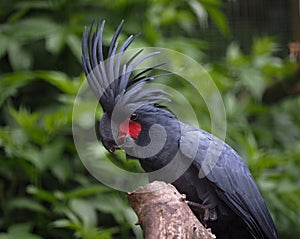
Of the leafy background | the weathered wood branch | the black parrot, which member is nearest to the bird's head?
the black parrot

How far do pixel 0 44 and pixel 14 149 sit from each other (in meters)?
0.49

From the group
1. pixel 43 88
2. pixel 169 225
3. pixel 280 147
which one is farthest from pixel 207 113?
→ pixel 169 225

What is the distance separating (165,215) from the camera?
A: 1268mm

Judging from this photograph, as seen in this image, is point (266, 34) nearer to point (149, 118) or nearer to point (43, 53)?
point (43, 53)

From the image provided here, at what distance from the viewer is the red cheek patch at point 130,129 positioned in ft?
4.62

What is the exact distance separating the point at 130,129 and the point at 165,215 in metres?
0.25

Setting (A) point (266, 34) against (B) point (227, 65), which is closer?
(B) point (227, 65)

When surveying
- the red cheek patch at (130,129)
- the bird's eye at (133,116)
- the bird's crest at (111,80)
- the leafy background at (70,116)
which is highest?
the bird's crest at (111,80)

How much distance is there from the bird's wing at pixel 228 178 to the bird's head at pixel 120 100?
8 centimetres

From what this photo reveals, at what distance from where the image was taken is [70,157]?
233 centimetres

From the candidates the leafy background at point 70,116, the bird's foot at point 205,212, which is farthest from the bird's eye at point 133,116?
the leafy background at point 70,116

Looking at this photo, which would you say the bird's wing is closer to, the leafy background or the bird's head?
the bird's head

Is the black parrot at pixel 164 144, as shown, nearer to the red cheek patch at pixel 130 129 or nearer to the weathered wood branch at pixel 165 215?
the red cheek patch at pixel 130 129

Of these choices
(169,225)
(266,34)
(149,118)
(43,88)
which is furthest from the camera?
(266,34)
